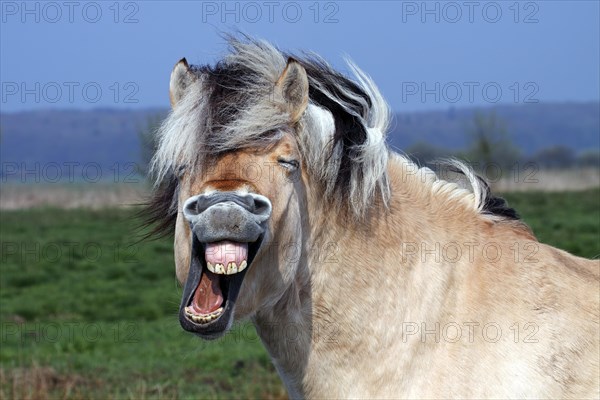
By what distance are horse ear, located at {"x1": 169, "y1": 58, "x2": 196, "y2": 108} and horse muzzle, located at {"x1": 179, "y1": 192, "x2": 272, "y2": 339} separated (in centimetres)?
71

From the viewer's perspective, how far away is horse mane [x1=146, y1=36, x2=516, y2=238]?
3750 millimetres

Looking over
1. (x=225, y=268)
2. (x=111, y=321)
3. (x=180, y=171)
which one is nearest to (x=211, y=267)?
(x=225, y=268)

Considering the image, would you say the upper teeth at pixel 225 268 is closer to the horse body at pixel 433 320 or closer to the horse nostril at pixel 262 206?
the horse nostril at pixel 262 206

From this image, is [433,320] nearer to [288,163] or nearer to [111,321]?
[288,163]

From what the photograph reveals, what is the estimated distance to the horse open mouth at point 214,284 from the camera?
11.3 ft

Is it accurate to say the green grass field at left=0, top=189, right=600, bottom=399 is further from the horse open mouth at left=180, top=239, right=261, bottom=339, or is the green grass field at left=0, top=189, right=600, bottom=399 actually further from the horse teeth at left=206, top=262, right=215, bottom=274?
the horse teeth at left=206, top=262, right=215, bottom=274

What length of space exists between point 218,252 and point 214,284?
0.17 meters

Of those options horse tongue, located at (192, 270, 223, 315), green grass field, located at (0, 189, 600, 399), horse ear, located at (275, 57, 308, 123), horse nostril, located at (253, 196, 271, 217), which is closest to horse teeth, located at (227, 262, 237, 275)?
horse tongue, located at (192, 270, 223, 315)

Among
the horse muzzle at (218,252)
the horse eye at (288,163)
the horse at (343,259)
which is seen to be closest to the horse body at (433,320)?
the horse at (343,259)

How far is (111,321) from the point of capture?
15.0 metres

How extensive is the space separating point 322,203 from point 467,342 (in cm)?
87

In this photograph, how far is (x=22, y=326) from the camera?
14.1 metres

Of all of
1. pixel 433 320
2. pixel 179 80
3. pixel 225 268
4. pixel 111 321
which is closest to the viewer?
pixel 225 268

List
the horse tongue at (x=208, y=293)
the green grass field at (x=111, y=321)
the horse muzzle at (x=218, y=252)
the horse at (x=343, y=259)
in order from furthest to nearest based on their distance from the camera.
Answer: the green grass field at (x=111, y=321) → the horse at (x=343, y=259) → the horse tongue at (x=208, y=293) → the horse muzzle at (x=218, y=252)
